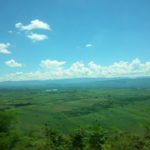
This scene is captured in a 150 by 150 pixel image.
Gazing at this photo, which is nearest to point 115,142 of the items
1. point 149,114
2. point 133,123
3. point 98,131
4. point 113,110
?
point 98,131

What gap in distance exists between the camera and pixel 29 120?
131875 millimetres

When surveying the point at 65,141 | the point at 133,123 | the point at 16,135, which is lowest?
the point at 133,123

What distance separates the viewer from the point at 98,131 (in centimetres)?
5081

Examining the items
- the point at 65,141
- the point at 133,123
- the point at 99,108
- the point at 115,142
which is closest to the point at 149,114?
the point at 133,123

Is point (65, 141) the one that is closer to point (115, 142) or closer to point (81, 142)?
point (81, 142)

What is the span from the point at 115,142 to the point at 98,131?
8125 millimetres

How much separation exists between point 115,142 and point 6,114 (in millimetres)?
15396

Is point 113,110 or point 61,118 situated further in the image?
point 113,110

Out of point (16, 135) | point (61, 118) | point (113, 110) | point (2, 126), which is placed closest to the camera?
point (16, 135)

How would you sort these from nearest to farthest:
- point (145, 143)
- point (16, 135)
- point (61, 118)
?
point (16, 135) < point (145, 143) < point (61, 118)

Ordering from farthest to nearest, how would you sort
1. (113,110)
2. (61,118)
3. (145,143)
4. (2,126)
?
(113,110)
(61,118)
(145,143)
(2,126)

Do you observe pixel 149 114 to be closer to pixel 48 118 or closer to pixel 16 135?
pixel 48 118

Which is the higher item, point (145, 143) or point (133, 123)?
point (145, 143)

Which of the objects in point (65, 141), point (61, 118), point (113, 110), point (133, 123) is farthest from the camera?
point (113, 110)
